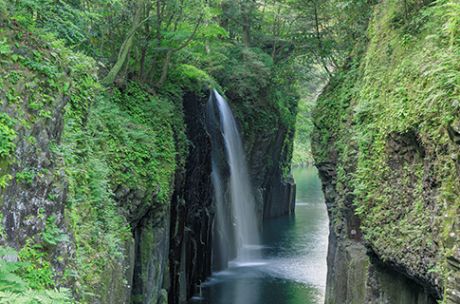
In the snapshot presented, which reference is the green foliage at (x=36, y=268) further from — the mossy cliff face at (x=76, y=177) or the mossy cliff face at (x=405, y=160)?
the mossy cliff face at (x=405, y=160)

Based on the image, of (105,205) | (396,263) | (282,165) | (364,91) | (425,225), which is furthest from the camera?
(282,165)

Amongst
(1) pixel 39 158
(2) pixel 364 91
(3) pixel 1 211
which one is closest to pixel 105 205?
A: (1) pixel 39 158

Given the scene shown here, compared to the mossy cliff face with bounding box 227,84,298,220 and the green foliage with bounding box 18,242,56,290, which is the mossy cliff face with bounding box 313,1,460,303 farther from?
the mossy cliff face with bounding box 227,84,298,220

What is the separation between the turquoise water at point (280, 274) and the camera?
19984 mm

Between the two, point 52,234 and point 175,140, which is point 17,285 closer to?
point 52,234

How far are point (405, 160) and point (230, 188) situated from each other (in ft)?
56.6

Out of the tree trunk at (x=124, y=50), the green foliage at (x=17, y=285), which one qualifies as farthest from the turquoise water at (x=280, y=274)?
the green foliage at (x=17, y=285)

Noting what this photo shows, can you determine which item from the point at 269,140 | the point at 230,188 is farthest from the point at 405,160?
the point at 269,140

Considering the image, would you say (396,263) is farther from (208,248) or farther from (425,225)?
(208,248)

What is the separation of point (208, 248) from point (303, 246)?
837 centimetres

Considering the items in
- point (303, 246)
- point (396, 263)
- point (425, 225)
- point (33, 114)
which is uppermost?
point (33, 114)

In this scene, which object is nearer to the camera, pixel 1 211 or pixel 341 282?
pixel 1 211

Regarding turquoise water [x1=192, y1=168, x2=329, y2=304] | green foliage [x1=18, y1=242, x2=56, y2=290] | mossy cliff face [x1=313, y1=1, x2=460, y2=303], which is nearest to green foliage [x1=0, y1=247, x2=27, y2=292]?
green foliage [x1=18, y1=242, x2=56, y2=290]

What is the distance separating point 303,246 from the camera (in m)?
29.2
